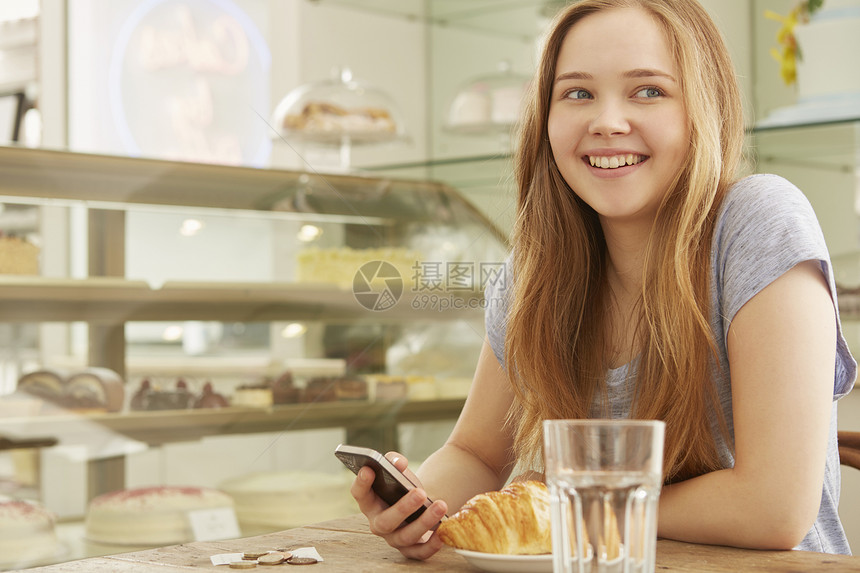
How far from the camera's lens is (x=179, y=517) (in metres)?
2.16

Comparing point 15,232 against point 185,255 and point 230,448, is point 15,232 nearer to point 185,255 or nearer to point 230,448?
point 185,255

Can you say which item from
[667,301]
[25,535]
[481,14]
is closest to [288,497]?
[25,535]

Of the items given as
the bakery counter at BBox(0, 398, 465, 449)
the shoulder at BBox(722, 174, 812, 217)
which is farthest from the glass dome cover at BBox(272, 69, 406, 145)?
the shoulder at BBox(722, 174, 812, 217)

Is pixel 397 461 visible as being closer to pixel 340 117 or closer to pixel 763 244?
pixel 763 244

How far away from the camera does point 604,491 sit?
27.0 inches

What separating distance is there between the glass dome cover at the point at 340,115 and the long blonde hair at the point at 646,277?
5.18 ft

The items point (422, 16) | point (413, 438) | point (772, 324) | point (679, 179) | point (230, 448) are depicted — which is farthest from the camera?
point (422, 16)

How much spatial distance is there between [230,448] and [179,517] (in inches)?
8.1

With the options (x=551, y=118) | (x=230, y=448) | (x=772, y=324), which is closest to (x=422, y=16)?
(x=230, y=448)

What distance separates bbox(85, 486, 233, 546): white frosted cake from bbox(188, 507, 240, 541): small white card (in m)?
0.01

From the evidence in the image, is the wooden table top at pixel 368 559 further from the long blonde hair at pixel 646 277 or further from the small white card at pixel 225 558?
the long blonde hair at pixel 646 277

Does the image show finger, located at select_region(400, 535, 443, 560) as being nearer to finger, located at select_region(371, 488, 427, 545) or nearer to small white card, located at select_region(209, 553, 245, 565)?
finger, located at select_region(371, 488, 427, 545)

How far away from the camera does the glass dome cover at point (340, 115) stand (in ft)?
9.34

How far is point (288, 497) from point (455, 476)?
1.18 metres
